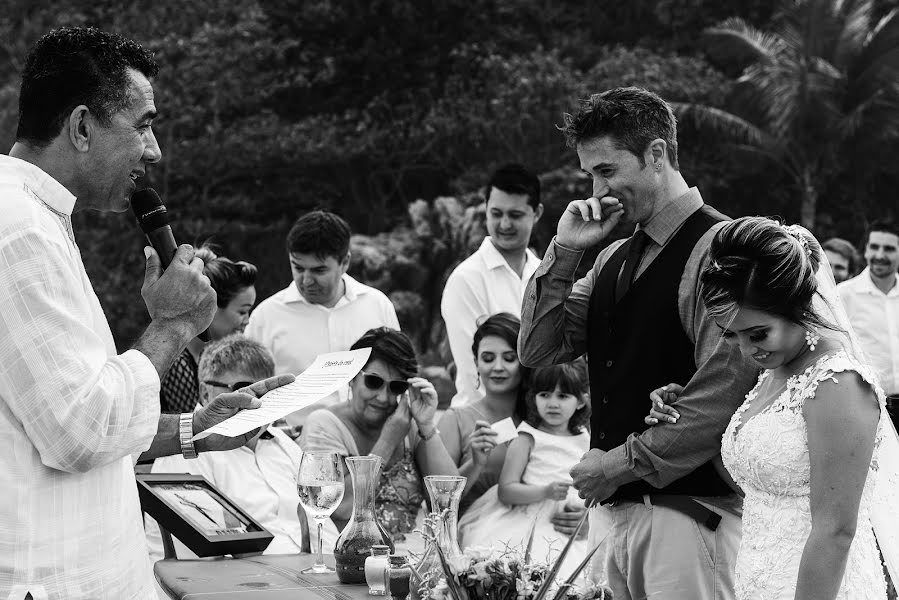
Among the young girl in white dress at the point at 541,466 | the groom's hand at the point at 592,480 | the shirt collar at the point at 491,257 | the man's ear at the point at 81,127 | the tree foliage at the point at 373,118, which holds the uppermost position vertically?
the tree foliage at the point at 373,118

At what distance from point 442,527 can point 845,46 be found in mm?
21873

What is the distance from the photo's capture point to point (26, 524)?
204 cm

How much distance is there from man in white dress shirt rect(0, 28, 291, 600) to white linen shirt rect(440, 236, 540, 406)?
11.0 ft

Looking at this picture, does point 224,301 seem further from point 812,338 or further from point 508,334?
point 812,338

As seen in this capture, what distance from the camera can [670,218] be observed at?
3260 millimetres

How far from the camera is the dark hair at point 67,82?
2.23 m

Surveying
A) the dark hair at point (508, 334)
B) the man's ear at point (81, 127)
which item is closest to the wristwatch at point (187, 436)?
the man's ear at point (81, 127)

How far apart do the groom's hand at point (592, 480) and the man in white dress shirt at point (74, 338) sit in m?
1.35

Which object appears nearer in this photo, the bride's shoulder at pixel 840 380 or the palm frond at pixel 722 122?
the bride's shoulder at pixel 840 380

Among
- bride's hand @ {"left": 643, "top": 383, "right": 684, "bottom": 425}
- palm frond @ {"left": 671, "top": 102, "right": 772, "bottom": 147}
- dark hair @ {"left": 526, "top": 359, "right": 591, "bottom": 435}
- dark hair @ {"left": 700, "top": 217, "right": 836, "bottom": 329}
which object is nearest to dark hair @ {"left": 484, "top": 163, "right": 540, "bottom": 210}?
dark hair @ {"left": 526, "top": 359, "right": 591, "bottom": 435}

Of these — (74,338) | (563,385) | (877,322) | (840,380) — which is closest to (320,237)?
(563,385)

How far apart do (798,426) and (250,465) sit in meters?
2.63

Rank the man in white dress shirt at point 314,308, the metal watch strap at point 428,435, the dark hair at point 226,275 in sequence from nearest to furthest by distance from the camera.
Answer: the metal watch strap at point 428,435
the dark hair at point 226,275
the man in white dress shirt at point 314,308

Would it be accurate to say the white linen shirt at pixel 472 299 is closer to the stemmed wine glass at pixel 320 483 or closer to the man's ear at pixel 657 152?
the man's ear at pixel 657 152
